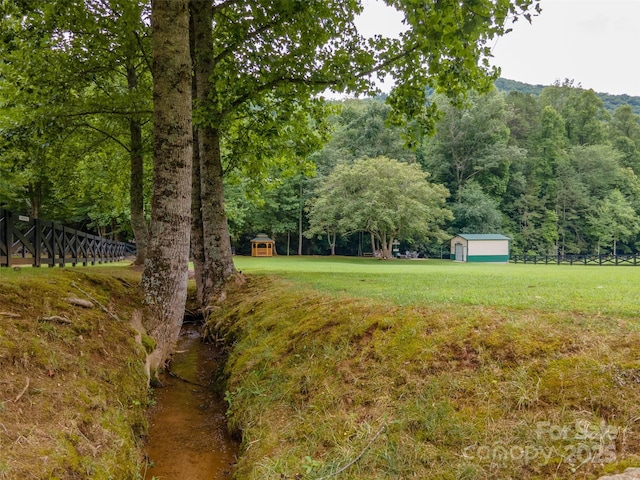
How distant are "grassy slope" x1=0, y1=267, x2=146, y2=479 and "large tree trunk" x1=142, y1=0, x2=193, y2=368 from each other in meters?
0.76

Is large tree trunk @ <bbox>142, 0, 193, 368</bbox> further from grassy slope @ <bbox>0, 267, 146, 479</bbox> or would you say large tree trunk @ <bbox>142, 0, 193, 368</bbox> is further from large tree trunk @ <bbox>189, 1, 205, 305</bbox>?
large tree trunk @ <bbox>189, 1, 205, 305</bbox>

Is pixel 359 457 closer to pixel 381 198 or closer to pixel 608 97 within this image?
pixel 381 198

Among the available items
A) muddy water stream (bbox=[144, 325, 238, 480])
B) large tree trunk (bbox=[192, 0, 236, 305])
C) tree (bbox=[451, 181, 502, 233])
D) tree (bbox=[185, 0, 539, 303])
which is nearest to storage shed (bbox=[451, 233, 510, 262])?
tree (bbox=[451, 181, 502, 233])

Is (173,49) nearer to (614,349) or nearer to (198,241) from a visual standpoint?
(198,241)

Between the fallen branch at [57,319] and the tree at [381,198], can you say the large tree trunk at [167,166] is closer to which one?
the fallen branch at [57,319]

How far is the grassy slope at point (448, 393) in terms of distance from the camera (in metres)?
2.47

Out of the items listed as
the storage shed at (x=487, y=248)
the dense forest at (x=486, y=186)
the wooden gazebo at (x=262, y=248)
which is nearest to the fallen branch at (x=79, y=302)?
the dense forest at (x=486, y=186)

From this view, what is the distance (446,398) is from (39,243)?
11519mm

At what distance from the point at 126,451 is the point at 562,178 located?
56688 mm

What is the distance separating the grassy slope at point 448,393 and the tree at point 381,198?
983 inches

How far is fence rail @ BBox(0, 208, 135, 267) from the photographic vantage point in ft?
28.4

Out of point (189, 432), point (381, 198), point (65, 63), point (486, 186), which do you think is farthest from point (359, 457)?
point (486, 186)

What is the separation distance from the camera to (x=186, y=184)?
228 inches

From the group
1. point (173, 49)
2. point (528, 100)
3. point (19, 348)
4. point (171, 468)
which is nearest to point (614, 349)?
point (171, 468)
